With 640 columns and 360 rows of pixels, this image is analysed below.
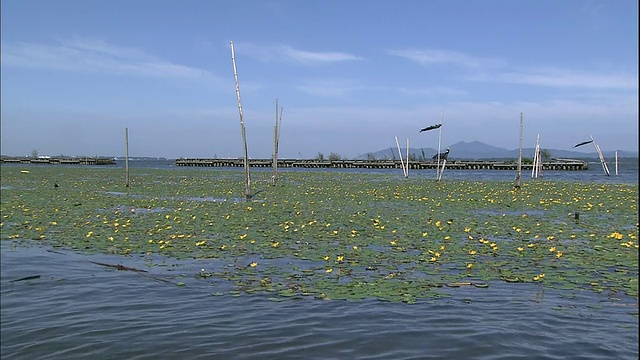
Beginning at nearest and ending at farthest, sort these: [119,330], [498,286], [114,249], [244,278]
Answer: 1. [119,330]
2. [498,286]
3. [244,278]
4. [114,249]

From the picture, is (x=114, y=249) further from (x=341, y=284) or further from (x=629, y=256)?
(x=629, y=256)

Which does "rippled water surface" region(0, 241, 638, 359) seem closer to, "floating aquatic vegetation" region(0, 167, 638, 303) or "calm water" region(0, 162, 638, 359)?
"calm water" region(0, 162, 638, 359)

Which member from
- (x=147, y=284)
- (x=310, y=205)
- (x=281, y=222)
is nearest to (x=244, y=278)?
(x=147, y=284)

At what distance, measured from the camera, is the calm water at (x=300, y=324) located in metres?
6.64

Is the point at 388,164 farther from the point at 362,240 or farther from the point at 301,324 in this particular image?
the point at 301,324

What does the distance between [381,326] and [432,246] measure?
20.1ft

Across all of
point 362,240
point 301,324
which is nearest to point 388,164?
point 362,240

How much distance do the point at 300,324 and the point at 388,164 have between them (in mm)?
100889

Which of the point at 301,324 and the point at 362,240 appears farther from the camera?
the point at 362,240

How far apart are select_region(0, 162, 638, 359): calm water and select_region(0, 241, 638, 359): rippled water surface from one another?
15mm

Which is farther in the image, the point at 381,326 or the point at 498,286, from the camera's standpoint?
the point at 498,286

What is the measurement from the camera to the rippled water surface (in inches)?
262

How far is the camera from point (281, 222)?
18.2 m

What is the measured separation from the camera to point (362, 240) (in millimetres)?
14422
